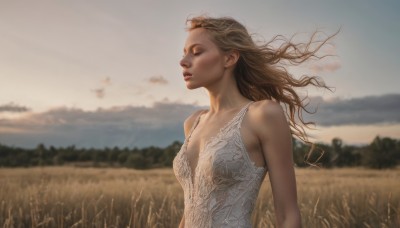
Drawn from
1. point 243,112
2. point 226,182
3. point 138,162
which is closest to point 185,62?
point 243,112

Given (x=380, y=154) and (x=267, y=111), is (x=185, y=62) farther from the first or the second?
(x=380, y=154)

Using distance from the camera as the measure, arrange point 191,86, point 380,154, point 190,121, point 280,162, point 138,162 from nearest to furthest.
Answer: point 280,162 < point 191,86 < point 190,121 < point 380,154 < point 138,162

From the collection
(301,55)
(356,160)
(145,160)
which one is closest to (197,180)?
(301,55)

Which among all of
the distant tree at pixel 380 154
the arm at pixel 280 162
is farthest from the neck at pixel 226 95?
the distant tree at pixel 380 154

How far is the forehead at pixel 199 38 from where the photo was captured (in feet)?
8.36

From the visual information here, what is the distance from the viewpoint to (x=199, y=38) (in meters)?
2.57

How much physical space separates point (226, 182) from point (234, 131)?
263mm

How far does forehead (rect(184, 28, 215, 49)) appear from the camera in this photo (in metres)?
2.55

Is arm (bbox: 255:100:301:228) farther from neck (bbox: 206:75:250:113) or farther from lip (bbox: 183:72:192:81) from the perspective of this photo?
lip (bbox: 183:72:192:81)

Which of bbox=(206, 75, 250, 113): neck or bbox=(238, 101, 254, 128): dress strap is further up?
bbox=(206, 75, 250, 113): neck

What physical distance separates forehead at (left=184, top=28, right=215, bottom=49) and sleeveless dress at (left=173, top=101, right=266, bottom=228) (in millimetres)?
449

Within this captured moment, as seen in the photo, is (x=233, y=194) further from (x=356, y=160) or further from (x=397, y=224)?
(x=356, y=160)

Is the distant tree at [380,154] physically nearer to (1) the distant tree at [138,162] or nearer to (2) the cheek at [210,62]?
(1) the distant tree at [138,162]

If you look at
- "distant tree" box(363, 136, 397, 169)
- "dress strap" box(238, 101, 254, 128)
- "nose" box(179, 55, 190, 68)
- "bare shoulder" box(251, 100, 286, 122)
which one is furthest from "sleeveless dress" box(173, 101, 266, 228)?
"distant tree" box(363, 136, 397, 169)
